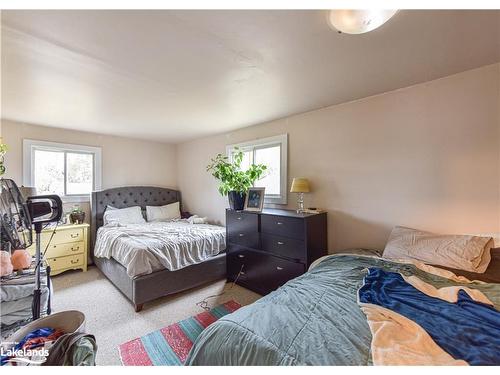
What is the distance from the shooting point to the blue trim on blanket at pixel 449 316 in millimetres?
852

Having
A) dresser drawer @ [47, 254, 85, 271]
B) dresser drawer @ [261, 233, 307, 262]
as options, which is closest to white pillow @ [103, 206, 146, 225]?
dresser drawer @ [47, 254, 85, 271]

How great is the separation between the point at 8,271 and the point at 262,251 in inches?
84.4

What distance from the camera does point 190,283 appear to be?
2723 mm

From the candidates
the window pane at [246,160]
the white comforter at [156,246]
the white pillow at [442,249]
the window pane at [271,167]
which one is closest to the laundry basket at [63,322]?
the white comforter at [156,246]

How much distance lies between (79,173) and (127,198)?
32.4 inches

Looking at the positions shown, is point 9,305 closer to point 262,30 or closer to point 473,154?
point 262,30

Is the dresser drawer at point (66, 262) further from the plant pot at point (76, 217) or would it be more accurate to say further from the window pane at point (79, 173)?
the window pane at point (79, 173)

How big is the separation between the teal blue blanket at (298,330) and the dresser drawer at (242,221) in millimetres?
1263

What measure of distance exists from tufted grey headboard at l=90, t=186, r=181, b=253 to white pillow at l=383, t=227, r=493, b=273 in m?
3.94

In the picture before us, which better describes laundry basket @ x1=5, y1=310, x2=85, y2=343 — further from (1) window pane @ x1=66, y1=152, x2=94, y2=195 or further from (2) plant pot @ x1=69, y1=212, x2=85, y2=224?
(1) window pane @ x1=66, y1=152, x2=94, y2=195

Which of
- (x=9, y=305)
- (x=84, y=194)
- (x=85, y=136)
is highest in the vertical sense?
(x=85, y=136)

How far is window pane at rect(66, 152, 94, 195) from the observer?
11.9 feet

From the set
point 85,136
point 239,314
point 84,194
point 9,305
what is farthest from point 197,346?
point 85,136

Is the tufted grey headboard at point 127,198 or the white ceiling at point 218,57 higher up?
the white ceiling at point 218,57
